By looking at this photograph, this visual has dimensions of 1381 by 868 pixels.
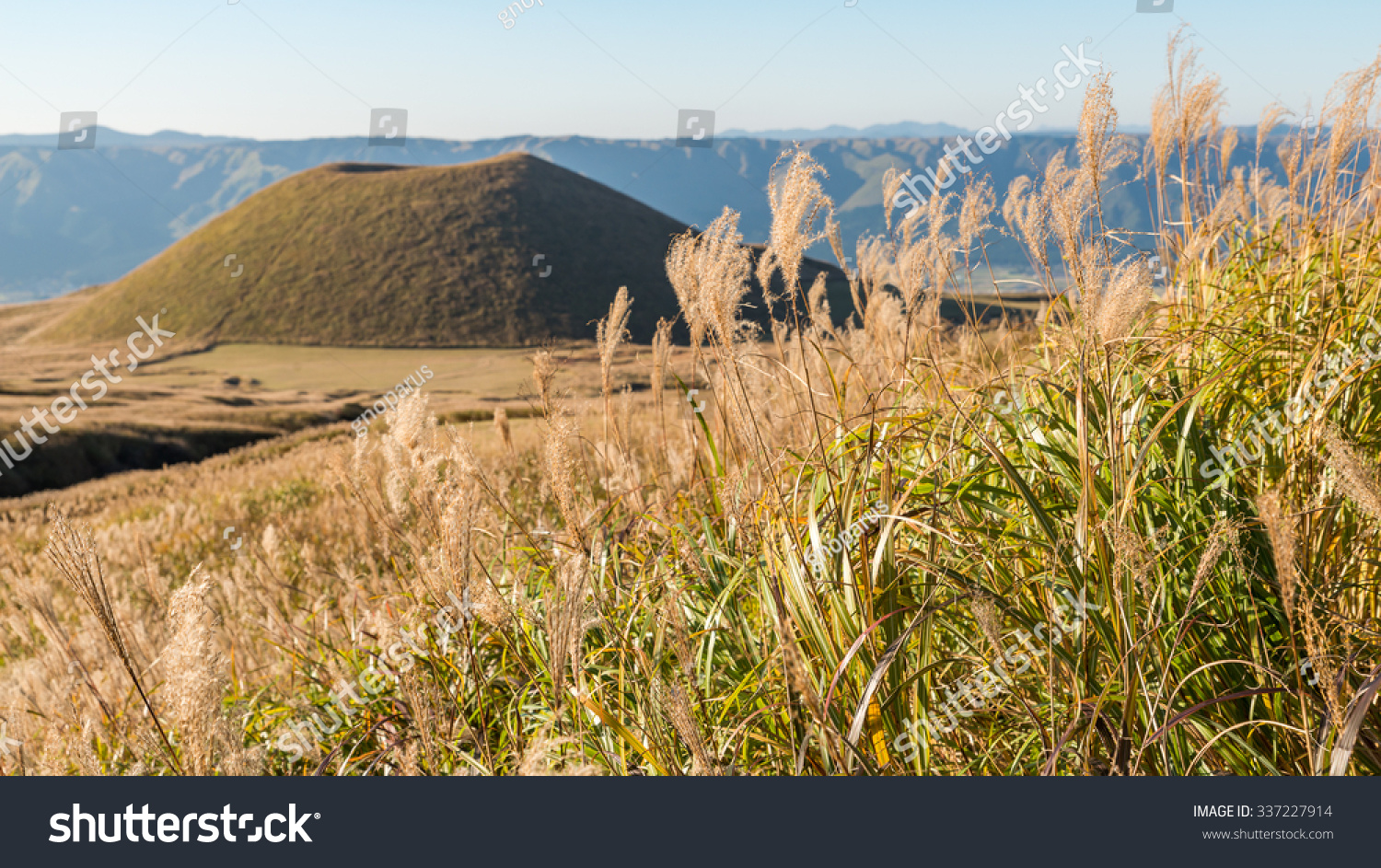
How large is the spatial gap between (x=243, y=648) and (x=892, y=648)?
3.80 meters

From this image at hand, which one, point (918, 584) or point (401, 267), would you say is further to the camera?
point (401, 267)

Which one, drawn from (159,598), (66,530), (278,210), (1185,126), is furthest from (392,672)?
(278,210)

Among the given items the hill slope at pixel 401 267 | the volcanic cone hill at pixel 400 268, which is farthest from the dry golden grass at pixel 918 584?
the hill slope at pixel 401 267

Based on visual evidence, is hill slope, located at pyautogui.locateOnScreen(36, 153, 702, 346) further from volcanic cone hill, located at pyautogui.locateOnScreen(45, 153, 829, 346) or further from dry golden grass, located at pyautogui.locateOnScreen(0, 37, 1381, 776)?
dry golden grass, located at pyautogui.locateOnScreen(0, 37, 1381, 776)

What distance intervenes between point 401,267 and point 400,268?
158 millimetres

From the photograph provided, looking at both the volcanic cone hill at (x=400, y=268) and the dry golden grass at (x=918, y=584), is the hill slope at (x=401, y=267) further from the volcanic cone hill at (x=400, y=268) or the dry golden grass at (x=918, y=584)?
the dry golden grass at (x=918, y=584)

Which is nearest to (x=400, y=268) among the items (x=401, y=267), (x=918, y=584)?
(x=401, y=267)

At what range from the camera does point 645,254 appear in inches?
3757

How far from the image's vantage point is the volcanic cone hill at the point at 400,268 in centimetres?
8169

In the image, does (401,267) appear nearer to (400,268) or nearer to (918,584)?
(400,268)

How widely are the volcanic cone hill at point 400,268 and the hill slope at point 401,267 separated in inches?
7.9

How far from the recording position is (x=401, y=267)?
8869cm

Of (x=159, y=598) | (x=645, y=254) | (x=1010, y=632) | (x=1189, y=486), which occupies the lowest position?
(x=159, y=598)

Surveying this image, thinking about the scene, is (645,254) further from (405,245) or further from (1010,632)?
(1010,632)
